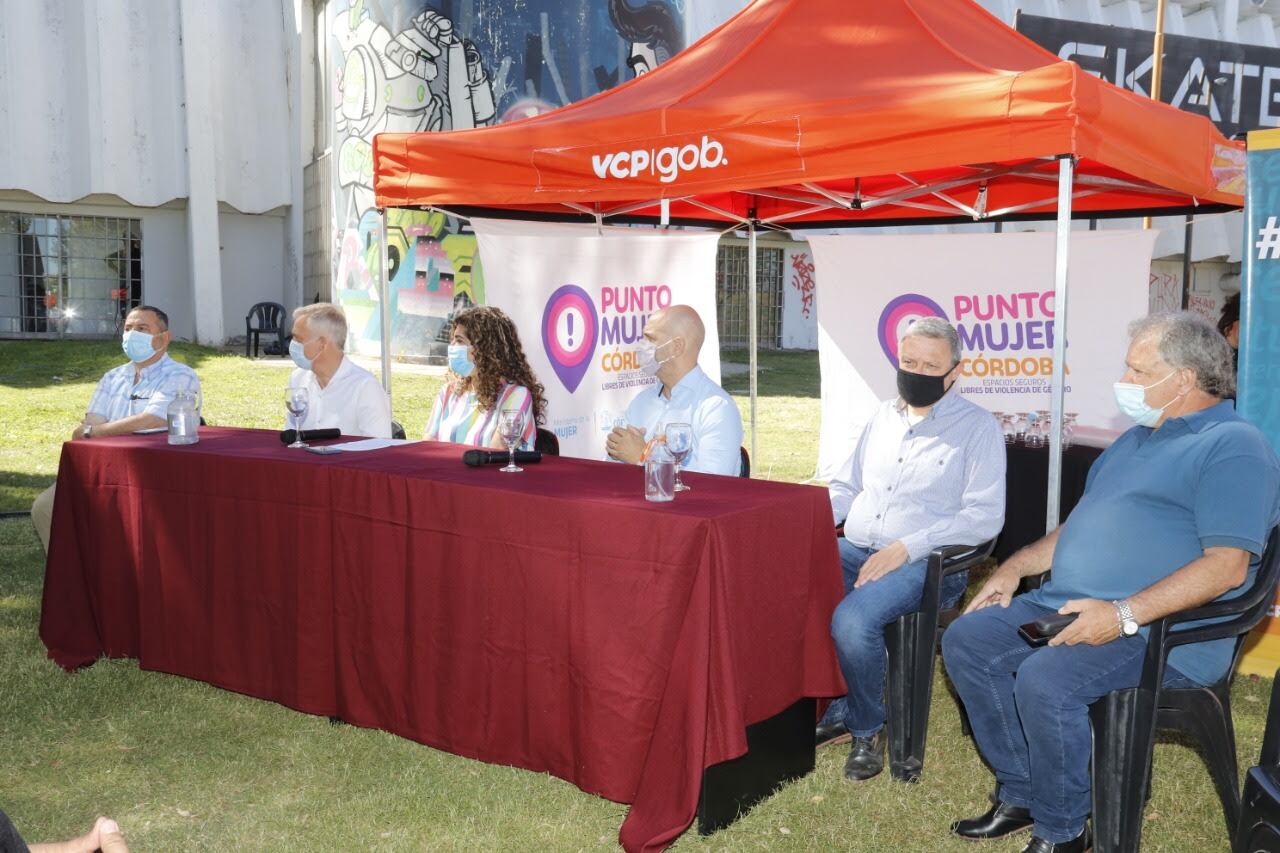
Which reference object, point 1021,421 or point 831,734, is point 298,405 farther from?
point 1021,421

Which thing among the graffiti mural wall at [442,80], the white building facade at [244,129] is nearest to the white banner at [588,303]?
the graffiti mural wall at [442,80]

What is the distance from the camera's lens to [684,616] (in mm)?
2854

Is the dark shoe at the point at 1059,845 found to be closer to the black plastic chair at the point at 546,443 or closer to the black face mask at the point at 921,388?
the black face mask at the point at 921,388

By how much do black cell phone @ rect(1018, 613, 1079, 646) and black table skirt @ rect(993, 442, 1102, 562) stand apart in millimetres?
1876

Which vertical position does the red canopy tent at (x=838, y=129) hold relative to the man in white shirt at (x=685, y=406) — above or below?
above

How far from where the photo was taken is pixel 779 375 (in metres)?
19.1

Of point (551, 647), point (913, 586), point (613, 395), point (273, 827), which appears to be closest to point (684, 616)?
point (551, 647)

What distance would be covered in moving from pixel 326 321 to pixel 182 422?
840mm

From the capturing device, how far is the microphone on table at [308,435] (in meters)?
4.15

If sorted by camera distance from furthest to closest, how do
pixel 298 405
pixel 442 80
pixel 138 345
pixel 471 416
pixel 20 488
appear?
pixel 442 80
pixel 20 488
pixel 138 345
pixel 471 416
pixel 298 405

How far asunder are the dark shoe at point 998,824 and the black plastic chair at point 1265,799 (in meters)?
0.71

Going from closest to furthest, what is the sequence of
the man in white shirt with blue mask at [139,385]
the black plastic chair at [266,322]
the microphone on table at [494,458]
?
1. the microphone on table at [494,458]
2. the man in white shirt with blue mask at [139,385]
3. the black plastic chair at [266,322]

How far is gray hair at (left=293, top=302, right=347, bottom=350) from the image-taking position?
187 inches

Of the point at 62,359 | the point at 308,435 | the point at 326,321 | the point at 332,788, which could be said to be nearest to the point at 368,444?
the point at 308,435
